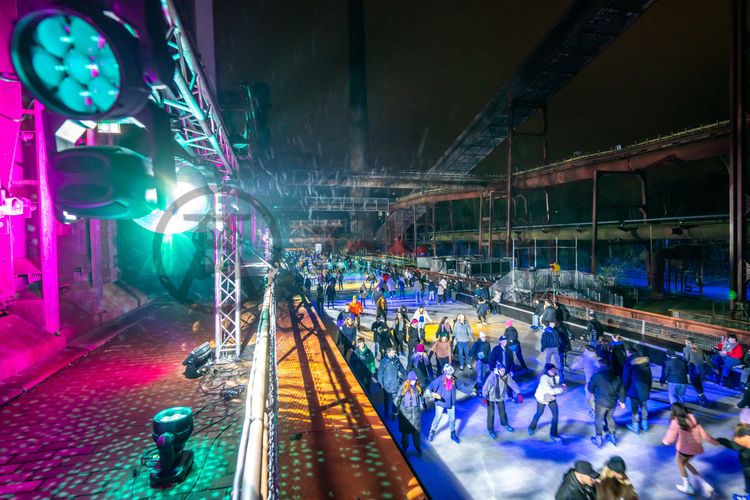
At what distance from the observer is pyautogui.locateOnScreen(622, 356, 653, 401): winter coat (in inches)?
253

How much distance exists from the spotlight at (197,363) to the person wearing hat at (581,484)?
7.43 m

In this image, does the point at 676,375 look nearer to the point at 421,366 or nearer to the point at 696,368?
the point at 696,368

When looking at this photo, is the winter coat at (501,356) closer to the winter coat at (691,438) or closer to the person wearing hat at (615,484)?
the winter coat at (691,438)

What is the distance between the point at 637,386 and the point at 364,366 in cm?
556

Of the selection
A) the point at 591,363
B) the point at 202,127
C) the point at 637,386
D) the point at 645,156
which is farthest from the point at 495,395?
the point at 645,156

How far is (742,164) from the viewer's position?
14297 millimetres

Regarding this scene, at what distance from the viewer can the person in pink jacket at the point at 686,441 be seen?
4.87 m

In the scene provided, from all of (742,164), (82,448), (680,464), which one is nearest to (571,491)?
(680,464)

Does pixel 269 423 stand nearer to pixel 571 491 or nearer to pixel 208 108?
pixel 571 491

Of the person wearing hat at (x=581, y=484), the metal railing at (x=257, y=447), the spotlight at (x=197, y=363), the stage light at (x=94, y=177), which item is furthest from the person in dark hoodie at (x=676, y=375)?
the spotlight at (x=197, y=363)

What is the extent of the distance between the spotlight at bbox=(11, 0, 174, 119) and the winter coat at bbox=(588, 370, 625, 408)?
7695 mm

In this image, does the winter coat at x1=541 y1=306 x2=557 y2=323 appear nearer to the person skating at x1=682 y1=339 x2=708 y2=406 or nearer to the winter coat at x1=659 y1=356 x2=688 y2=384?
the person skating at x1=682 y1=339 x2=708 y2=406

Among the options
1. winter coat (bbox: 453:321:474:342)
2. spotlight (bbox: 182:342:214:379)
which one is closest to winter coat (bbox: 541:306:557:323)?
winter coat (bbox: 453:321:474:342)

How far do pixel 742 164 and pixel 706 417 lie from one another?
13410 millimetres
